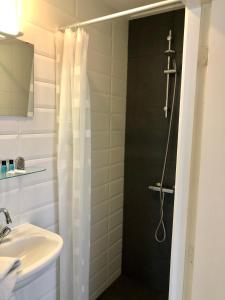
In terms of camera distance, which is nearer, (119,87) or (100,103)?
(100,103)

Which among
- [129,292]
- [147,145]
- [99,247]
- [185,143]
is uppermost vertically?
[185,143]

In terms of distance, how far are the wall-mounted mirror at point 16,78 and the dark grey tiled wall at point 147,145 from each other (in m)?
1.17

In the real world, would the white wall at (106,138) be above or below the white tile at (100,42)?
below

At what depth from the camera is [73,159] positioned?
1593mm

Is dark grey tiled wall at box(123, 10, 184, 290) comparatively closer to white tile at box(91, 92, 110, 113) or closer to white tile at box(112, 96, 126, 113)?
white tile at box(112, 96, 126, 113)

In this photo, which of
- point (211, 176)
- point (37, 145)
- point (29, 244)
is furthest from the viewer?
point (37, 145)

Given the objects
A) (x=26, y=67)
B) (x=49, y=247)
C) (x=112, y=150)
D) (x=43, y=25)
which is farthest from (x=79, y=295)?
(x=43, y=25)

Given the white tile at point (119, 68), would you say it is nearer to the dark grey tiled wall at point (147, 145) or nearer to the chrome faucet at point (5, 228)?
the dark grey tiled wall at point (147, 145)

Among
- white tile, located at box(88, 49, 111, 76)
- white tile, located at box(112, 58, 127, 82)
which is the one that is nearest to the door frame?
white tile, located at box(88, 49, 111, 76)

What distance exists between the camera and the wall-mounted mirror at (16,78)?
1.31 metres

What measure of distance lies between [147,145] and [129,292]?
4.68ft

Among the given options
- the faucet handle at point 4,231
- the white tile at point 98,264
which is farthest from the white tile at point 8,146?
the white tile at point 98,264

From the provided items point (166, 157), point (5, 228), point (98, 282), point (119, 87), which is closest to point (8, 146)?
point (5, 228)

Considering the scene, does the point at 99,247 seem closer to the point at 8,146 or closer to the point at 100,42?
the point at 8,146
